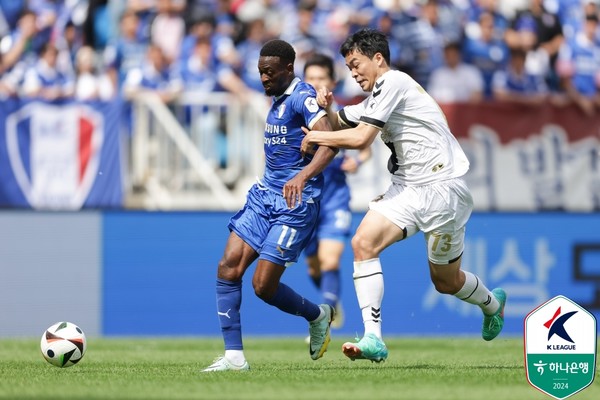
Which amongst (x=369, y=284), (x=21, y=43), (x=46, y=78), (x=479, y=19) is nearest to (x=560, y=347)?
(x=369, y=284)

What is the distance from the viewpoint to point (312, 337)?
387 inches

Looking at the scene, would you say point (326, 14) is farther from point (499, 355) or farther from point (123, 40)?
point (499, 355)

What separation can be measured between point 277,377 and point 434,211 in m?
1.89

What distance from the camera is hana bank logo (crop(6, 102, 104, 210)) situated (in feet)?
51.3

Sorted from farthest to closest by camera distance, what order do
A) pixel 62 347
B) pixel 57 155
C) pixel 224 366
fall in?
1. pixel 57 155
2. pixel 62 347
3. pixel 224 366

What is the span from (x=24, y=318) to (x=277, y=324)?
3401 millimetres

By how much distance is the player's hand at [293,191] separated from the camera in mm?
8852

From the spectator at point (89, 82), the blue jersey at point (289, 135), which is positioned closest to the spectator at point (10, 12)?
the spectator at point (89, 82)

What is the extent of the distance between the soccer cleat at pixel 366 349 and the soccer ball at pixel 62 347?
7.58ft

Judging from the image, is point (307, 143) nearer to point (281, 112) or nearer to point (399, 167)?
point (281, 112)

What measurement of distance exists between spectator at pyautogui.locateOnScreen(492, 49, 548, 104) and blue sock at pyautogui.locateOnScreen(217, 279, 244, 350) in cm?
948

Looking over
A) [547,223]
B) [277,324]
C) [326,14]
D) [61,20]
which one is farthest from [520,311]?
[61,20]

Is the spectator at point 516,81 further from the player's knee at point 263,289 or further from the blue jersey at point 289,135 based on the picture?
the player's knee at point 263,289

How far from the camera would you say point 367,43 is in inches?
363
